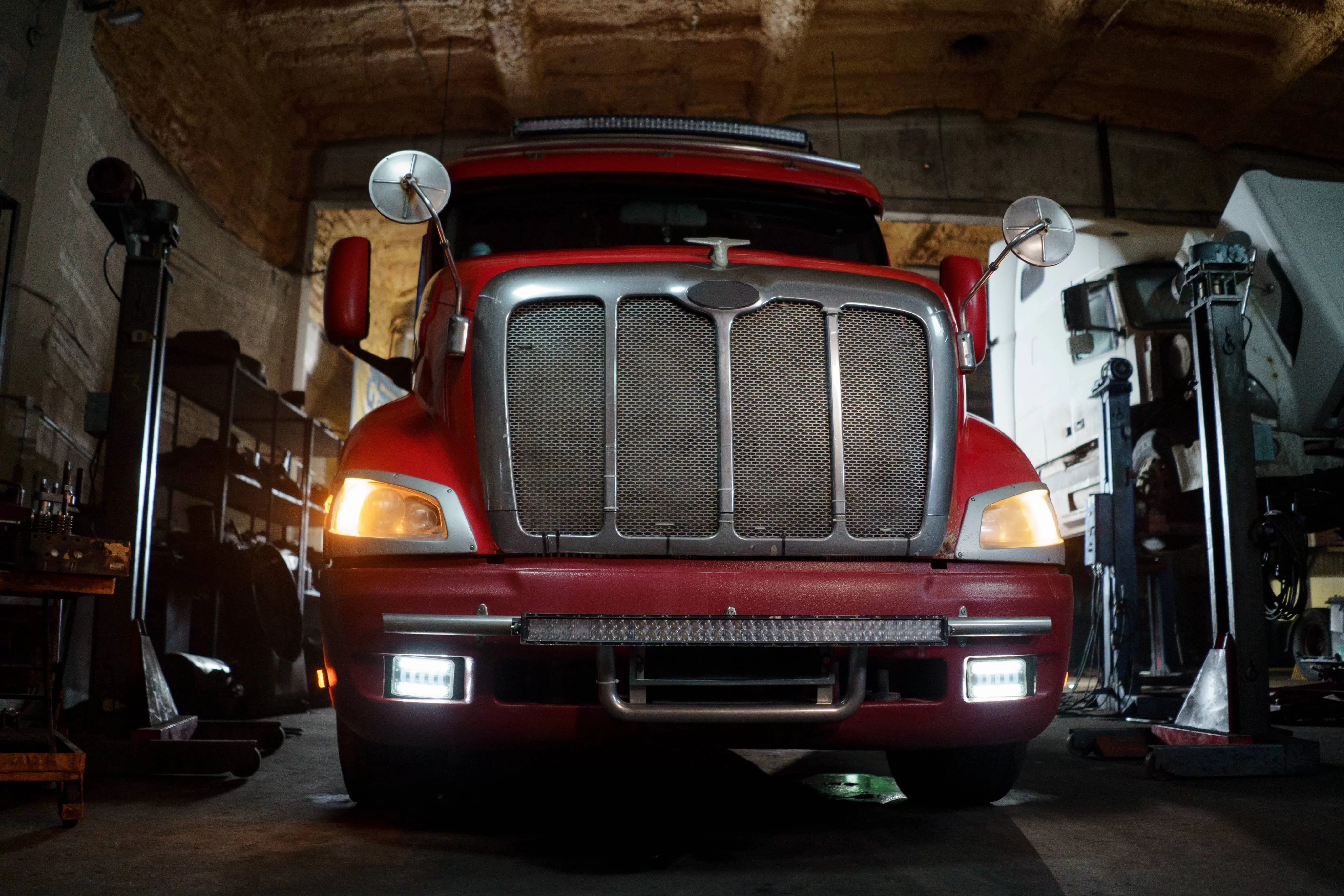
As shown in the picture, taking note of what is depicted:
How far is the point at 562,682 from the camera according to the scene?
2576mm

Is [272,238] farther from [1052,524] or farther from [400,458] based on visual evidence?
[1052,524]

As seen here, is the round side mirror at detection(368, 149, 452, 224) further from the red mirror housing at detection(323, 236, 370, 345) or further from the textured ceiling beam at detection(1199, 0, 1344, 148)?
the textured ceiling beam at detection(1199, 0, 1344, 148)

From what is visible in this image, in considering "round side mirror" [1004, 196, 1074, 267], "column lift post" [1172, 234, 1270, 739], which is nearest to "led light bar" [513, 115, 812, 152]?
"round side mirror" [1004, 196, 1074, 267]

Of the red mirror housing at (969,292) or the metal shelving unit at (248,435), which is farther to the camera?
the metal shelving unit at (248,435)

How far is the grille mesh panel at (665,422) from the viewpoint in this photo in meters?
2.66

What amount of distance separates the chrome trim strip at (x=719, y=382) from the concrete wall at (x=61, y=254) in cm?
343

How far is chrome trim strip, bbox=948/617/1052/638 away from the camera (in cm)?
258

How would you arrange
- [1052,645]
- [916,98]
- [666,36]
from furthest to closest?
[916,98], [666,36], [1052,645]

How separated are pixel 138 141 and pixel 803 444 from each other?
24.1ft

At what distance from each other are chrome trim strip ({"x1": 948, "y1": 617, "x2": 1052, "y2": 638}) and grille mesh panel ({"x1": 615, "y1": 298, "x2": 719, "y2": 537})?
0.66 metres

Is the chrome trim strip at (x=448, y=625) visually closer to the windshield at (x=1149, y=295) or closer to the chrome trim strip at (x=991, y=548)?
the chrome trim strip at (x=991, y=548)

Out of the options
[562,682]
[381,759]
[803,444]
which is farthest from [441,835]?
[803,444]

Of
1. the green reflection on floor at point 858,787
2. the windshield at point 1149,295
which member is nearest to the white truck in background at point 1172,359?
the windshield at point 1149,295

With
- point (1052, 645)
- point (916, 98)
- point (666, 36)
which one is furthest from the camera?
point (916, 98)
